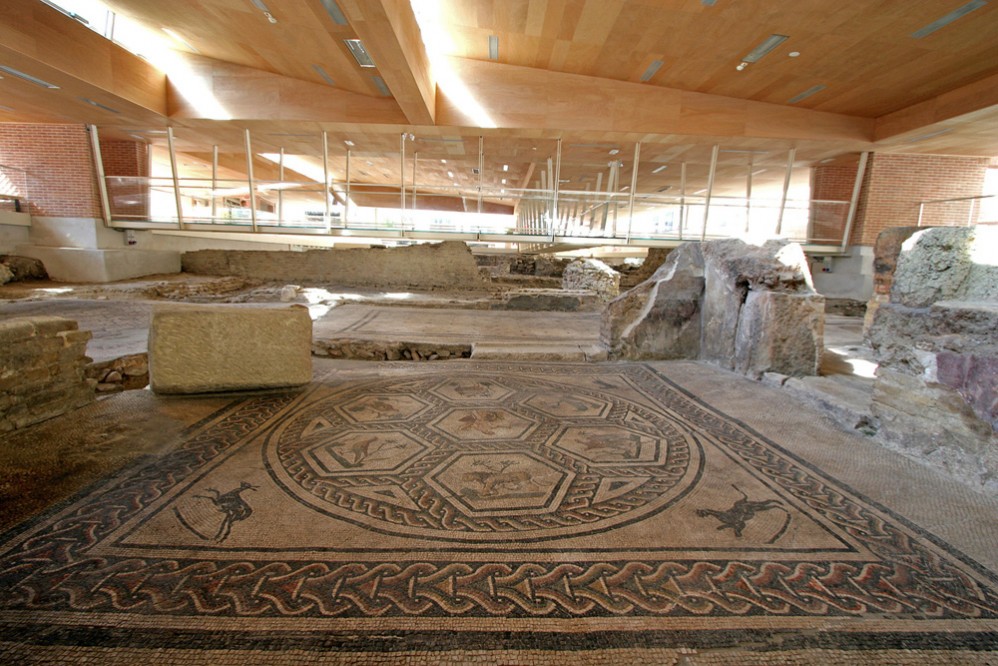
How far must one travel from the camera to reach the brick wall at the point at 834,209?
9.44 metres

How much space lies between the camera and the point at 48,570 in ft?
4.79

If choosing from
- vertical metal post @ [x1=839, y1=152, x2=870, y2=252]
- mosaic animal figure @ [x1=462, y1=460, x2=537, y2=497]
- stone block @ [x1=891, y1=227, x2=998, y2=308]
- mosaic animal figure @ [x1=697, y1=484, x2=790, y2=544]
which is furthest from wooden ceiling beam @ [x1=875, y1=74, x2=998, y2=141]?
mosaic animal figure @ [x1=462, y1=460, x2=537, y2=497]

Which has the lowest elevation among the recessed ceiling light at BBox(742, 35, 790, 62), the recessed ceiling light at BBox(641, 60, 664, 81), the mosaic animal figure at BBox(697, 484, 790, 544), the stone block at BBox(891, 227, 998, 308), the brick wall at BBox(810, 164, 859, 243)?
the mosaic animal figure at BBox(697, 484, 790, 544)

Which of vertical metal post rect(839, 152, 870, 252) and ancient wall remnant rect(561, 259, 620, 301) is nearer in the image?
vertical metal post rect(839, 152, 870, 252)

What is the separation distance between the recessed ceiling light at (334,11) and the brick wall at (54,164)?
24.5 feet

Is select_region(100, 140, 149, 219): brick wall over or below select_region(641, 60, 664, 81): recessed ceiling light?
below

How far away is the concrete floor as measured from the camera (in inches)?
49.2

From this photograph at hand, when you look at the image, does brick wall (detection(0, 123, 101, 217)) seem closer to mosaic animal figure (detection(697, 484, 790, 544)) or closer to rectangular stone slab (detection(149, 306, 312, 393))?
rectangular stone slab (detection(149, 306, 312, 393))

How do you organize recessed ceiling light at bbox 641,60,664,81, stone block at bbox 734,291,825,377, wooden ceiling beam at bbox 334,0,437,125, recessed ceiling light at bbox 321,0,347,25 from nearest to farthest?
stone block at bbox 734,291,825,377, wooden ceiling beam at bbox 334,0,437,125, recessed ceiling light at bbox 321,0,347,25, recessed ceiling light at bbox 641,60,664,81

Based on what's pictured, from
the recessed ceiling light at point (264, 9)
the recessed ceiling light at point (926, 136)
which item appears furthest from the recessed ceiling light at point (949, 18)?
the recessed ceiling light at point (264, 9)

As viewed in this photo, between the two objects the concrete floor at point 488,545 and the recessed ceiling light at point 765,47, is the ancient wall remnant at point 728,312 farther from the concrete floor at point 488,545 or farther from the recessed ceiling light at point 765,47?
the recessed ceiling light at point 765,47

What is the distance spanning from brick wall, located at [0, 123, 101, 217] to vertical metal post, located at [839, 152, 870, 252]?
15.7m

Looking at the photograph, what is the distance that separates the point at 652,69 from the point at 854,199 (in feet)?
18.2

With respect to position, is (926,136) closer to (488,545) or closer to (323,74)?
(323,74)
